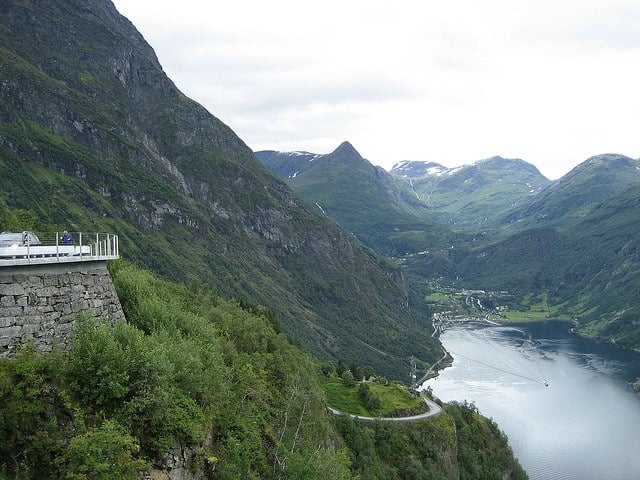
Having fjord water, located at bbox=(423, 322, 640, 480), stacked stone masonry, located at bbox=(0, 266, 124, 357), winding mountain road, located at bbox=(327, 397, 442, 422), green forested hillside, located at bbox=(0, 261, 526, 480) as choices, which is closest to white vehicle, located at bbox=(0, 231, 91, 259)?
stacked stone masonry, located at bbox=(0, 266, 124, 357)

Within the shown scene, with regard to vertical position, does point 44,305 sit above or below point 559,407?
above

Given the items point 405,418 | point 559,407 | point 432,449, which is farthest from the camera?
point 559,407

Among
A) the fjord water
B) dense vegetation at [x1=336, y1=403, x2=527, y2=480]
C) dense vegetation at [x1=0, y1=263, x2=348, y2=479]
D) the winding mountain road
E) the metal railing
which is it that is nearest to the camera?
dense vegetation at [x1=0, y1=263, x2=348, y2=479]

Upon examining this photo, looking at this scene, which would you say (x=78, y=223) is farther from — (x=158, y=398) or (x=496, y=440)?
(x=158, y=398)

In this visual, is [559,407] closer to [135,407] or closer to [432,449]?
[432,449]

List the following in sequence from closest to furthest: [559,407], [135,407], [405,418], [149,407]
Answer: [135,407], [149,407], [405,418], [559,407]

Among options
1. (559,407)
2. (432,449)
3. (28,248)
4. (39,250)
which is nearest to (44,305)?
(39,250)

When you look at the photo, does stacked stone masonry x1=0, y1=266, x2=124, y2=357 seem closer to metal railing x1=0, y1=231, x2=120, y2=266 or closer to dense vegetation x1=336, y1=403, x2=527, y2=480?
metal railing x1=0, y1=231, x2=120, y2=266
